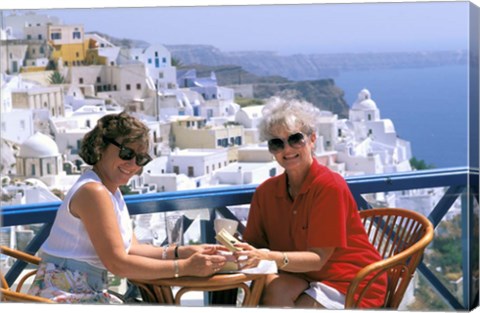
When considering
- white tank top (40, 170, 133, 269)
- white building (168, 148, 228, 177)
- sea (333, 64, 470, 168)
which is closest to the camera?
white tank top (40, 170, 133, 269)

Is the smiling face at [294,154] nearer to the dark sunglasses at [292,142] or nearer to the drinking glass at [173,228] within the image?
the dark sunglasses at [292,142]

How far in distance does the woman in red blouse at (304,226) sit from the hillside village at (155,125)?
36.8 ft

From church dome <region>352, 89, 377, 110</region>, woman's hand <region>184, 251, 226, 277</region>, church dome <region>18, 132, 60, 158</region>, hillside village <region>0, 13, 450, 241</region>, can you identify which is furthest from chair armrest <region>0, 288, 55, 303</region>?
church dome <region>352, 89, 377, 110</region>

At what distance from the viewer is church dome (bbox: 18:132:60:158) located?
19.8 meters

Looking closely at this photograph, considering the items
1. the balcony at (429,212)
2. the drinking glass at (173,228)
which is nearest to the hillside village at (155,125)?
the balcony at (429,212)

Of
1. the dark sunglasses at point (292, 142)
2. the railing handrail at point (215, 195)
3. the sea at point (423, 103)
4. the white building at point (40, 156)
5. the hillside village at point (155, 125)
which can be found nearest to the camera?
the dark sunglasses at point (292, 142)

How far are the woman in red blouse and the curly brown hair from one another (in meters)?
0.40

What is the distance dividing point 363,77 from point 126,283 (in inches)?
473

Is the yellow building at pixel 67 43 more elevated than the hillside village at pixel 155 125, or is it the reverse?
the yellow building at pixel 67 43

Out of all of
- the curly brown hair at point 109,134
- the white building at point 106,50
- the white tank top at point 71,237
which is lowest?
the white tank top at point 71,237

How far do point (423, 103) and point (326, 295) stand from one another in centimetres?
968

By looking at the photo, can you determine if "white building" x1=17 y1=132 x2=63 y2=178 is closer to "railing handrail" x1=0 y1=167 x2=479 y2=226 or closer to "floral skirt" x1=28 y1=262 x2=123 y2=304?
"railing handrail" x1=0 y1=167 x2=479 y2=226

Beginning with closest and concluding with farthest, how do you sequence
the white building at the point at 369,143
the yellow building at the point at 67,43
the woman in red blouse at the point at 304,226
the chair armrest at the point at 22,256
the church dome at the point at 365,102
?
the woman in red blouse at the point at 304,226 < the chair armrest at the point at 22,256 < the yellow building at the point at 67,43 < the church dome at the point at 365,102 < the white building at the point at 369,143

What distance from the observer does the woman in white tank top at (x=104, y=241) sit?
7.66ft
